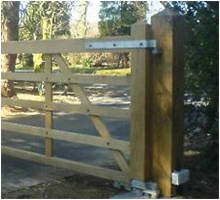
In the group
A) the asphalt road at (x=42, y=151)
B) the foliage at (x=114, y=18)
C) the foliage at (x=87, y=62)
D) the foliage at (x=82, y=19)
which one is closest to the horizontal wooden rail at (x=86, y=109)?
the asphalt road at (x=42, y=151)

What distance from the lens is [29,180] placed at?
560 cm

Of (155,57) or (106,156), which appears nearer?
(155,57)

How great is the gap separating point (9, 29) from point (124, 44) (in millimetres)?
10391

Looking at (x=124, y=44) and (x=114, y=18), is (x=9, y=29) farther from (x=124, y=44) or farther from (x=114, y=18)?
(x=114, y=18)

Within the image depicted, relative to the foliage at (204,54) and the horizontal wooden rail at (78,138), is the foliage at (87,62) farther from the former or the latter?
the foliage at (204,54)

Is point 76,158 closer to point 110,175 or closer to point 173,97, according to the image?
point 110,175

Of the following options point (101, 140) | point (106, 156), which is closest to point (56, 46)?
point (101, 140)

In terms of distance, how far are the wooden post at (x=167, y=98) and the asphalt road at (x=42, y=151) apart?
1.46 m

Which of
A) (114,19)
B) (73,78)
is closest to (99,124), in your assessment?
(73,78)

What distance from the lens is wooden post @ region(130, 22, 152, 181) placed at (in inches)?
193

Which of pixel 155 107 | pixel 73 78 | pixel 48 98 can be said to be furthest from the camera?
pixel 48 98

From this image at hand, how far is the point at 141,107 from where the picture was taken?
493 cm

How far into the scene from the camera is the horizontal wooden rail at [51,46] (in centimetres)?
537

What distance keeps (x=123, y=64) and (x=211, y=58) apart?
35017mm
